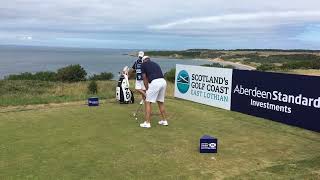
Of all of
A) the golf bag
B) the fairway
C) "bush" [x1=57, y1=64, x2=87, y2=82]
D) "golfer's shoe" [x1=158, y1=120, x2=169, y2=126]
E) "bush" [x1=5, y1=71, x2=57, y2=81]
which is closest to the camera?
the fairway

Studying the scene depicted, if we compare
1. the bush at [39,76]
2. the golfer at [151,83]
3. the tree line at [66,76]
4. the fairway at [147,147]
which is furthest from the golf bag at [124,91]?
the bush at [39,76]

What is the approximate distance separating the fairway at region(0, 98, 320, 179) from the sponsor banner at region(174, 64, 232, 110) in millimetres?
1545

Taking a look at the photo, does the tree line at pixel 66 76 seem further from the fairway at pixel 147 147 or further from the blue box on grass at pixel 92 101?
the fairway at pixel 147 147

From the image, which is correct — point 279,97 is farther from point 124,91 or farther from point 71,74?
point 71,74

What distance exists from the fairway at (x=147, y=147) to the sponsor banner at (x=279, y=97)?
410mm

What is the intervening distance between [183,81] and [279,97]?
518 cm

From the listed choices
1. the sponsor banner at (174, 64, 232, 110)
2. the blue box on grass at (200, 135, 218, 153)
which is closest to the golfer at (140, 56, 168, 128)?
the blue box on grass at (200, 135, 218, 153)

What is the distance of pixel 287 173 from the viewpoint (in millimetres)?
7488

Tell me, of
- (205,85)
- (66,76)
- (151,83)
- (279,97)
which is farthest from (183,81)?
(66,76)

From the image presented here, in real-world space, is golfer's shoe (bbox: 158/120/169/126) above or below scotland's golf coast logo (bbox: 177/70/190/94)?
below

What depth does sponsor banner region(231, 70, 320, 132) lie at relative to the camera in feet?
38.3

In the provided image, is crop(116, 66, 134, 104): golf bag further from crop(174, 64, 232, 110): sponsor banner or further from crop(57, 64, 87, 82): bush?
crop(57, 64, 87, 82): bush

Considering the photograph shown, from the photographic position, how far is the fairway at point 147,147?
754 centimetres

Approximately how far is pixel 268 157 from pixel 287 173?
1.13m
